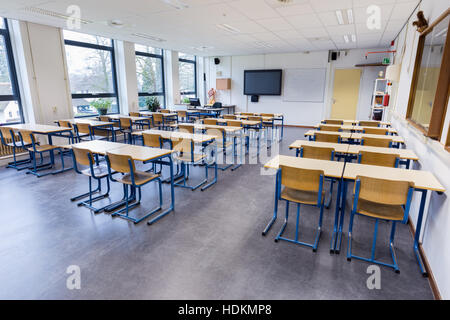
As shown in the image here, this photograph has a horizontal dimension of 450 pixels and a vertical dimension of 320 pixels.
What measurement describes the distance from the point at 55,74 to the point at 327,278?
716cm

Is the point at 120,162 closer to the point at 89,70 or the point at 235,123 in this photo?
the point at 235,123

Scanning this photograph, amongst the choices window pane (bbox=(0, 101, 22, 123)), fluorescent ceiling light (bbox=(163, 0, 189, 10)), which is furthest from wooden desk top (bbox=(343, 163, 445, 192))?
window pane (bbox=(0, 101, 22, 123))

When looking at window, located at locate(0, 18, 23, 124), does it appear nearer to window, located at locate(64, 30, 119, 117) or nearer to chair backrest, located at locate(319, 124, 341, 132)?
window, located at locate(64, 30, 119, 117)

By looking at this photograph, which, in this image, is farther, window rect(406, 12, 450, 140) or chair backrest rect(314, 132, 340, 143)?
chair backrest rect(314, 132, 340, 143)

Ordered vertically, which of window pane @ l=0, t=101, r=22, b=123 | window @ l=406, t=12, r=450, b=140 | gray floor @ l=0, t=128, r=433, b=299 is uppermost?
window @ l=406, t=12, r=450, b=140

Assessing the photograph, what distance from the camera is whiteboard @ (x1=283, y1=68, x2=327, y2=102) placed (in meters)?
10.2

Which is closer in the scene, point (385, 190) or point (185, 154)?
point (385, 190)

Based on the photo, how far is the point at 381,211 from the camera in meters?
2.32

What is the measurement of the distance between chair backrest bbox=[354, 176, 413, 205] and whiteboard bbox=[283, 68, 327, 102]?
8936 millimetres

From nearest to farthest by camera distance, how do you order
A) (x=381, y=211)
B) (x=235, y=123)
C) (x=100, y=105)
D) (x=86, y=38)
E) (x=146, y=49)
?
(x=381, y=211)
(x=235, y=123)
(x=86, y=38)
(x=100, y=105)
(x=146, y=49)

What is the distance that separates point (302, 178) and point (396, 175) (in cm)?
88

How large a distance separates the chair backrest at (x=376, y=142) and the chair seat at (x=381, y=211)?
173 cm

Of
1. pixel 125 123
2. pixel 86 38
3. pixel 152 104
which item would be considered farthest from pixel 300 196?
pixel 152 104
